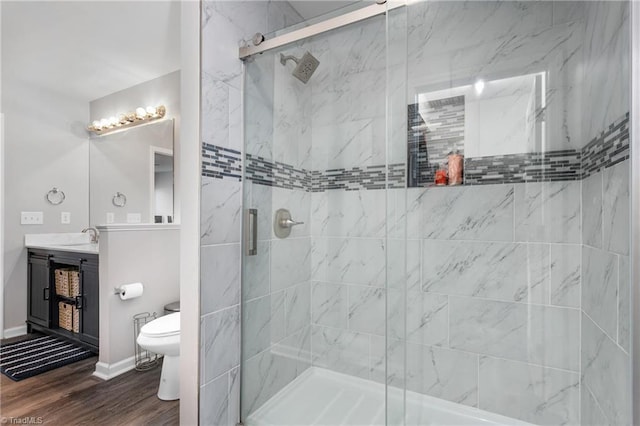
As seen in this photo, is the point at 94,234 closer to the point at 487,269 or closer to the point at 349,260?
the point at 349,260

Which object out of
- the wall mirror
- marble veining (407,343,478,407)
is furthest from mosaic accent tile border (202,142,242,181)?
the wall mirror

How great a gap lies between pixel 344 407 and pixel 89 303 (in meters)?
2.24

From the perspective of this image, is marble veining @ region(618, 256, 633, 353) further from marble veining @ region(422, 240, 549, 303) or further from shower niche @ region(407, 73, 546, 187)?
shower niche @ region(407, 73, 546, 187)

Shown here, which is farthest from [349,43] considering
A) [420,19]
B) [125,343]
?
[125,343]

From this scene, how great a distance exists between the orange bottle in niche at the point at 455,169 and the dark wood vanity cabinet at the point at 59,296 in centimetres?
269

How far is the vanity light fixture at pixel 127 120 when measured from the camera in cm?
313

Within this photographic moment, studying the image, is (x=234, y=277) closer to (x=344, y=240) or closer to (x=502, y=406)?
(x=344, y=240)

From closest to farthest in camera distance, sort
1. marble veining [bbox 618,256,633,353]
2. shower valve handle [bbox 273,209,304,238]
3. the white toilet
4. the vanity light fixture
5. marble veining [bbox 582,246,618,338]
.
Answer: marble veining [bbox 618,256,633,353]
marble veining [bbox 582,246,618,338]
shower valve handle [bbox 273,209,304,238]
the white toilet
the vanity light fixture

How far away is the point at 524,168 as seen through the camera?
1590mm

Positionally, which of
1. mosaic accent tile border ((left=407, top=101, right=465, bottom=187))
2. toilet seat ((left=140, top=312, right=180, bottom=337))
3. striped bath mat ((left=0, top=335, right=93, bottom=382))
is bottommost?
striped bath mat ((left=0, top=335, right=93, bottom=382))

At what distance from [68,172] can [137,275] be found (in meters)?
1.94

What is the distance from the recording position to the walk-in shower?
1.50 metres

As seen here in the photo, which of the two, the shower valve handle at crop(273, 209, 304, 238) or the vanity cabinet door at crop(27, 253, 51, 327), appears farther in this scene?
the vanity cabinet door at crop(27, 253, 51, 327)

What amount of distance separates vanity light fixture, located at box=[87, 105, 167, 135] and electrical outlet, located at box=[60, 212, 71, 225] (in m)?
0.97
